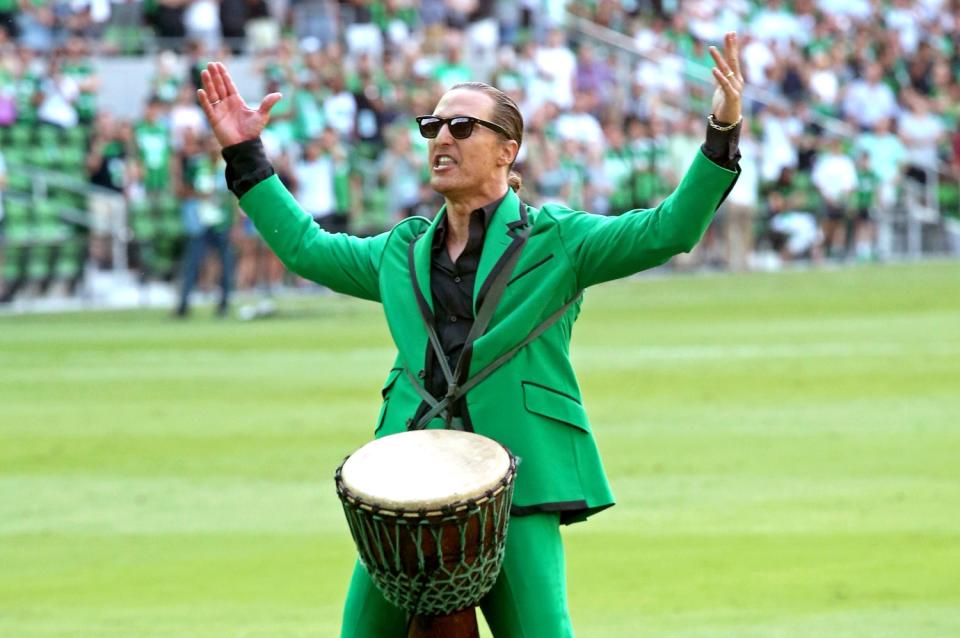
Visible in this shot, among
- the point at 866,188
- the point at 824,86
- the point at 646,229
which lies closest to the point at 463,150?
the point at 646,229

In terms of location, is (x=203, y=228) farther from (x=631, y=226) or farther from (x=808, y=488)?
(x=631, y=226)

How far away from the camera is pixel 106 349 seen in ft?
63.4

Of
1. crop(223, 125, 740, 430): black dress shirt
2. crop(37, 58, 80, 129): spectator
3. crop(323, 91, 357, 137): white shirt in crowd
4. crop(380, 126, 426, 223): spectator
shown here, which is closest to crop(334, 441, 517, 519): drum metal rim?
crop(223, 125, 740, 430): black dress shirt

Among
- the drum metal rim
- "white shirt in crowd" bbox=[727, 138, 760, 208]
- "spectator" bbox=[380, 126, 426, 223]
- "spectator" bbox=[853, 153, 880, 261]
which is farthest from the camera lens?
"spectator" bbox=[853, 153, 880, 261]

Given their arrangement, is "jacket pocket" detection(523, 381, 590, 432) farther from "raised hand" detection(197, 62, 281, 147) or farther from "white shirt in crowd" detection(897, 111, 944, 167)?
"white shirt in crowd" detection(897, 111, 944, 167)

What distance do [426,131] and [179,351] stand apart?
13.9 metres

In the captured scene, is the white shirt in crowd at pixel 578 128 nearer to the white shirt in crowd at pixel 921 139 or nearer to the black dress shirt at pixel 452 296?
the white shirt in crowd at pixel 921 139

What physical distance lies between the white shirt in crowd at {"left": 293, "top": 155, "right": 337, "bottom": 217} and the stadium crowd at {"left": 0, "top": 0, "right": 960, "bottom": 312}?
34mm

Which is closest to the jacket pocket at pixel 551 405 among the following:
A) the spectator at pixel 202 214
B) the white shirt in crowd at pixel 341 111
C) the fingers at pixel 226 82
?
the fingers at pixel 226 82

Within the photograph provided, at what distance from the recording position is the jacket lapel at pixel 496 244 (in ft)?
17.2

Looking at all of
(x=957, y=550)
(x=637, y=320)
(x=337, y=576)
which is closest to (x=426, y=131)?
(x=337, y=576)

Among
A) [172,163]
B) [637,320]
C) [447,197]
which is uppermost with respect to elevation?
[447,197]

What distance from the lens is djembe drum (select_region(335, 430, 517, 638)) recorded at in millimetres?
4820

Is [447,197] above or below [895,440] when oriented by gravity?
above
